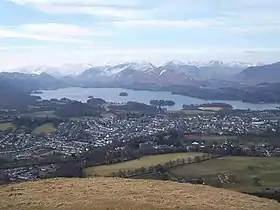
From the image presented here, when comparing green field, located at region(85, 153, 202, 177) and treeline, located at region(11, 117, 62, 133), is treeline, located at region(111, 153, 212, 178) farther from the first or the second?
treeline, located at region(11, 117, 62, 133)

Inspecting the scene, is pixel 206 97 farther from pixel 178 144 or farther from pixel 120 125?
pixel 178 144

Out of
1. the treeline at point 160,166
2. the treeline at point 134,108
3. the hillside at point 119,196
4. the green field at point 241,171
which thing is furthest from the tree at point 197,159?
the treeline at point 134,108

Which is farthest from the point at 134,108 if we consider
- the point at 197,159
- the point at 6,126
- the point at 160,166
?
the point at 160,166

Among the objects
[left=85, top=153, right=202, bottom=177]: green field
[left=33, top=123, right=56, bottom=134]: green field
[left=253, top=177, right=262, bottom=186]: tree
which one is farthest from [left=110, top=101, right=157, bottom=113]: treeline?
[left=253, top=177, right=262, bottom=186]: tree

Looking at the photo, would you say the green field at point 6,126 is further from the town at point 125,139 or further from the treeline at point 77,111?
the treeline at point 77,111

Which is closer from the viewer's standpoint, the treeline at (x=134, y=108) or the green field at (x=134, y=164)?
the green field at (x=134, y=164)

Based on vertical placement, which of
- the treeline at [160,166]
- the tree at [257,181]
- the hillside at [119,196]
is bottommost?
the treeline at [160,166]
